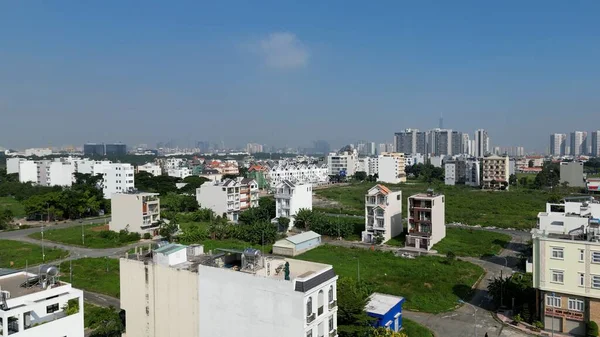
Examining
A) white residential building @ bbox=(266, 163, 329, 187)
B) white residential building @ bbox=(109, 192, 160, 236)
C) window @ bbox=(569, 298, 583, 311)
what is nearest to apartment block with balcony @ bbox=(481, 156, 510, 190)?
white residential building @ bbox=(266, 163, 329, 187)

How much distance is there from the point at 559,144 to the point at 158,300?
190 meters

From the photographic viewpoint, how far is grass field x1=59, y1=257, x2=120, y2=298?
20.7 metres

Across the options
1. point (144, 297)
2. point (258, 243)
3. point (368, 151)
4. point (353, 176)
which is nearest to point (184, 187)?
Result: point (258, 243)

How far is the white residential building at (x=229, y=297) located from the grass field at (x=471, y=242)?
18601mm

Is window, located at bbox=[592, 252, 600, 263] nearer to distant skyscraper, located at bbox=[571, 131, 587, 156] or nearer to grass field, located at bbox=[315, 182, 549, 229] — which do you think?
grass field, located at bbox=[315, 182, 549, 229]

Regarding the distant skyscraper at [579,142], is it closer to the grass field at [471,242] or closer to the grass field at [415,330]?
the grass field at [471,242]

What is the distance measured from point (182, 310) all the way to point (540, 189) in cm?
6410

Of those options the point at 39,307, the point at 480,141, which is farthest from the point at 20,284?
the point at 480,141

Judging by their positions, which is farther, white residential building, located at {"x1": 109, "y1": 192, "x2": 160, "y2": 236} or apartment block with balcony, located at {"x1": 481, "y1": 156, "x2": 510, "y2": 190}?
apartment block with balcony, located at {"x1": 481, "y1": 156, "x2": 510, "y2": 190}

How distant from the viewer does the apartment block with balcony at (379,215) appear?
30969 mm

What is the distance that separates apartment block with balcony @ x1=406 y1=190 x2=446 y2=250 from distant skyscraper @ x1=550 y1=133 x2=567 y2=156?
166 meters

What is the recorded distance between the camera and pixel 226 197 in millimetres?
40656

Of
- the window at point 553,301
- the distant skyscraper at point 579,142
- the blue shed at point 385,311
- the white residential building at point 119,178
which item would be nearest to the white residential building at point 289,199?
the blue shed at point 385,311

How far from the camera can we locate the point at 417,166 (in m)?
89.2
